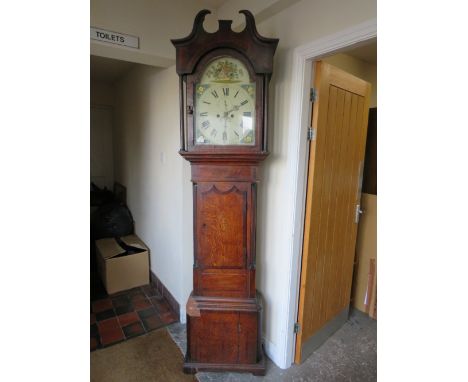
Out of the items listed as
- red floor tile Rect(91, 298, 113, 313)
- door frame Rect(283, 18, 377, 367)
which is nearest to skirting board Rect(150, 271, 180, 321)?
red floor tile Rect(91, 298, 113, 313)

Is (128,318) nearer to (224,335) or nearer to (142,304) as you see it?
(142,304)

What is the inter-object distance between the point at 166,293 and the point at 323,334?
1381mm

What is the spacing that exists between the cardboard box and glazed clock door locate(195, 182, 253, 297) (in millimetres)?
1312

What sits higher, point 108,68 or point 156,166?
point 108,68

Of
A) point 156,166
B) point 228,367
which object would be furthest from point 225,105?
point 228,367

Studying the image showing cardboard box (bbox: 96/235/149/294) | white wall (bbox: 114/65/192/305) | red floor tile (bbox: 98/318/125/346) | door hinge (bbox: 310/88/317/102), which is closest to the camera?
door hinge (bbox: 310/88/317/102)

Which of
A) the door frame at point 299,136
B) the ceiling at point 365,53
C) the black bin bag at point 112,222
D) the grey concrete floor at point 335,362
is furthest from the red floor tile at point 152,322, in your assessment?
the ceiling at point 365,53

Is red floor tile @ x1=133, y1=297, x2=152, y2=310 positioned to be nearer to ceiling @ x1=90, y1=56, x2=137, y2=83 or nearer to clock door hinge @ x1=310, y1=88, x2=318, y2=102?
clock door hinge @ x1=310, y1=88, x2=318, y2=102

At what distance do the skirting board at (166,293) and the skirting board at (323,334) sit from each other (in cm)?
104

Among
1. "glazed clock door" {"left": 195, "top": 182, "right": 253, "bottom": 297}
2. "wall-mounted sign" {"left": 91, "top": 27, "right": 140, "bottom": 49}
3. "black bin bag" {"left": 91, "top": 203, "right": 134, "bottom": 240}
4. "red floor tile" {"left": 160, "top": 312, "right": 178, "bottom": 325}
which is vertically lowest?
"red floor tile" {"left": 160, "top": 312, "right": 178, "bottom": 325}

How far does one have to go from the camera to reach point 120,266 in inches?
105

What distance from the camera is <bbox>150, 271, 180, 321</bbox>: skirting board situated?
92.5 inches

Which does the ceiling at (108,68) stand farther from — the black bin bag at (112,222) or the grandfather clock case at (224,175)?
the grandfather clock case at (224,175)
